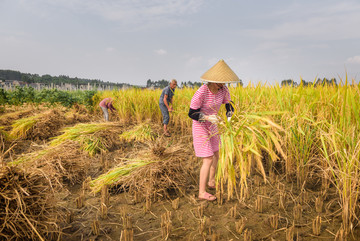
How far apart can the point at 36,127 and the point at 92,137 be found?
1.99 m

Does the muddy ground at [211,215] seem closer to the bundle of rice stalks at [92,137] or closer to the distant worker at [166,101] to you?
the bundle of rice stalks at [92,137]

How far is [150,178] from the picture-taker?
8.54 ft

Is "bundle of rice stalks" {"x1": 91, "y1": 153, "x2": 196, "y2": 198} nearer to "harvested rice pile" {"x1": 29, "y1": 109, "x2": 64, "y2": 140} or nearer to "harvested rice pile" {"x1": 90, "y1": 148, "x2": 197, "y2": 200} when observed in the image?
"harvested rice pile" {"x1": 90, "y1": 148, "x2": 197, "y2": 200}

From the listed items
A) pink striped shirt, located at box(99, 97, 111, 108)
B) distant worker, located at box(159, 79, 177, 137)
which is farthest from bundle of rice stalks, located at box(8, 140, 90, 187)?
pink striped shirt, located at box(99, 97, 111, 108)

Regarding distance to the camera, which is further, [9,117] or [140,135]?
[9,117]

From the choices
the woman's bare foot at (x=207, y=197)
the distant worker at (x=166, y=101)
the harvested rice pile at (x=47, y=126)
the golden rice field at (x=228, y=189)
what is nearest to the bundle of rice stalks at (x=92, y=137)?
the golden rice field at (x=228, y=189)

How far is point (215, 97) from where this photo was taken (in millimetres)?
2426

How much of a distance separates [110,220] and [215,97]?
1.65m

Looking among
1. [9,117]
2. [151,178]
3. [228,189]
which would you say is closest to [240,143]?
[228,189]

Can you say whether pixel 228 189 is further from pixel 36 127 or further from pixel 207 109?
pixel 36 127

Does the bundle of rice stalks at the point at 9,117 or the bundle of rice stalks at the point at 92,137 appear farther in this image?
the bundle of rice stalks at the point at 9,117

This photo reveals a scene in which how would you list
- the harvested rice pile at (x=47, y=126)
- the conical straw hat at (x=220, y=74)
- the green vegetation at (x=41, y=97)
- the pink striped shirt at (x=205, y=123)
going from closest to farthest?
the conical straw hat at (x=220, y=74) → the pink striped shirt at (x=205, y=123) → the harvested rice pile at (x=47, y=126) → the green vegetation at (x=41, y=97)

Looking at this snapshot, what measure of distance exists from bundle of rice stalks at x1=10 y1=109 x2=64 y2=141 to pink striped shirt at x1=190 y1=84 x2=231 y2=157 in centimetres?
457

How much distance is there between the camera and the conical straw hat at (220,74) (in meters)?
2.15
